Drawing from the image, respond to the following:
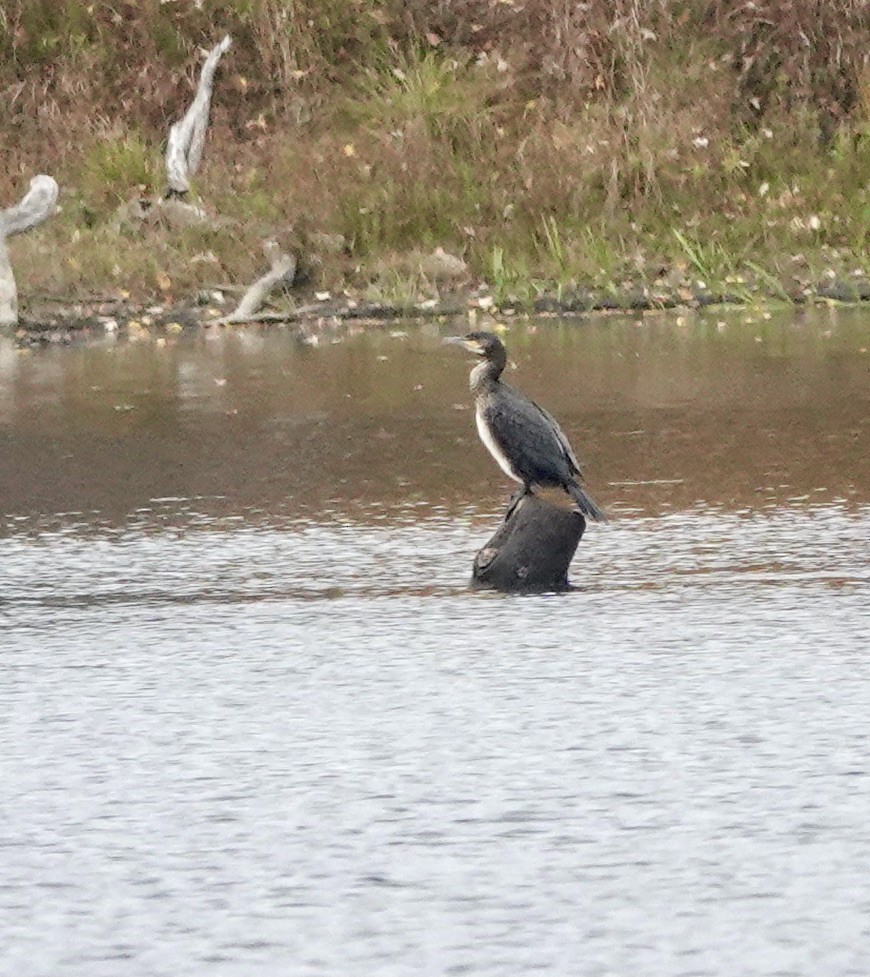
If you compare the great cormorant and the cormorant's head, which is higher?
the cormorant's head

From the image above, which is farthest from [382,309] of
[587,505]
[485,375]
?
[587,505]

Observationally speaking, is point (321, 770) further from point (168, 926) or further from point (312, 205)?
point (312, 205)

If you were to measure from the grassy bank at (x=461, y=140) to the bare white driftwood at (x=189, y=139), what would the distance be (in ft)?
0.80

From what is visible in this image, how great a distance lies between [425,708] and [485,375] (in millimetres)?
3076

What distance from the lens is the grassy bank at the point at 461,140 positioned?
77.5ft

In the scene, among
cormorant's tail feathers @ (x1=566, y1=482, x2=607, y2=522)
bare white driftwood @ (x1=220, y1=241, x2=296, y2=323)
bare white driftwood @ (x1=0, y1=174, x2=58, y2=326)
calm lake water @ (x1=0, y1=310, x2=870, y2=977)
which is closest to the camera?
calm lake water @ (x1=0, y1=310, x2=870, y2=977)

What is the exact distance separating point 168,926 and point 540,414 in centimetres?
475

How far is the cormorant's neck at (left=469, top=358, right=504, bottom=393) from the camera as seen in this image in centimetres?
983

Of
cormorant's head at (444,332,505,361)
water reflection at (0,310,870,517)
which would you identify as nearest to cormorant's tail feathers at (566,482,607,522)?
cormorant's head at (444,332,505,361)

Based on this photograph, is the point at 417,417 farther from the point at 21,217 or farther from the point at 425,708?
the point at 21,217

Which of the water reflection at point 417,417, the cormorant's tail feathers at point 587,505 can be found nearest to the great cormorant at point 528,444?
the cormorant's tail feathers at point 587,505

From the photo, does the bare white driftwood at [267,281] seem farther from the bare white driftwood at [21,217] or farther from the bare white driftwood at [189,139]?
the bare white driftwood at [189,139]

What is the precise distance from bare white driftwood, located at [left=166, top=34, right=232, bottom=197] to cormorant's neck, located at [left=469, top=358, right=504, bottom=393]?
1548 centimetres

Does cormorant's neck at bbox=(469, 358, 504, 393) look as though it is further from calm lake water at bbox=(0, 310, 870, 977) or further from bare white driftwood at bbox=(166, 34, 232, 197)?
bare white driftwood at bbox=(166, 34, 232, 197)
